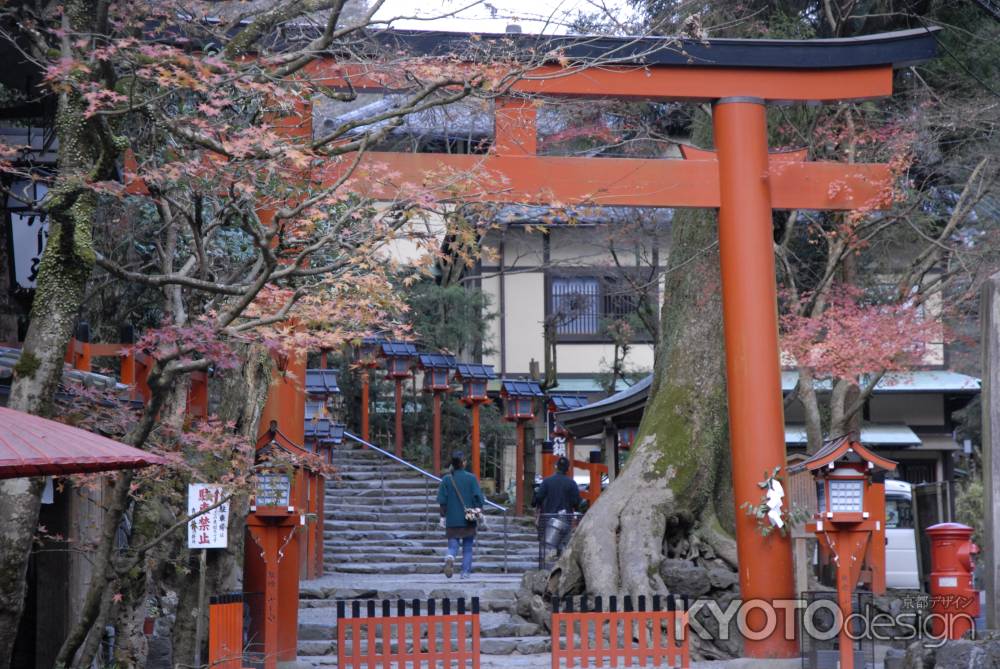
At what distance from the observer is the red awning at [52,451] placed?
5191mm

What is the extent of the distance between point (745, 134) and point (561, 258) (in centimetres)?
1664

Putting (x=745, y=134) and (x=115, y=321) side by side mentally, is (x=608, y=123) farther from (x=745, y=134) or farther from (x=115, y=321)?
(x=115, y=321)

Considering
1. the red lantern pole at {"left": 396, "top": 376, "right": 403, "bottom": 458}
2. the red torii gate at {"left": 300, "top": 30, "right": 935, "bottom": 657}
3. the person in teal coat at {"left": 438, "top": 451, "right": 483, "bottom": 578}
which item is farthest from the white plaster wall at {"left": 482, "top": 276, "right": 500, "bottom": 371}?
the red torii gate at {"left": 300, "top": 30, "right": 935, "bottom": 657}

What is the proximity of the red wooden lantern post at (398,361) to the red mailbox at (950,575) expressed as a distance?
50.3 feet

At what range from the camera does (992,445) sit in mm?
7957

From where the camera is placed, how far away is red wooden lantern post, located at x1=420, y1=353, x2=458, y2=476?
23688 mm

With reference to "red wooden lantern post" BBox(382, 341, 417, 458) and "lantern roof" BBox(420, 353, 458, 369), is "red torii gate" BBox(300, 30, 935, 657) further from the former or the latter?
"red wooden lantern post" BBox(382, 341, 417, 458)

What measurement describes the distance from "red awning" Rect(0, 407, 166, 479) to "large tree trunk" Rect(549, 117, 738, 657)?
7.92 m

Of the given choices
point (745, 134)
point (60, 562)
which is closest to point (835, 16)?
point (745, 134)

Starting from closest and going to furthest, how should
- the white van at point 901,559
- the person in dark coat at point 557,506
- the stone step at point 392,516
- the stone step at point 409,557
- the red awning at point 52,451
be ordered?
the red awning at point 52,451 < the person in dark coat at point 557,506 < the white van at point 901,559 < the stone step at point 409,557 < the stone step at point 392,516

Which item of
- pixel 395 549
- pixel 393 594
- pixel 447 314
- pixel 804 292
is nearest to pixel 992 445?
pixel 393 594

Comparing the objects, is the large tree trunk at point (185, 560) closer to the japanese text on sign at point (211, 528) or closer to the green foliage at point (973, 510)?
the japanese text on sign at point (211, 528)

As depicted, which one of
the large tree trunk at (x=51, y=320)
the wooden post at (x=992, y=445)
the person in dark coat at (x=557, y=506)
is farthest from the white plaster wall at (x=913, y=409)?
the large tree trunk at (x=51, y=320)

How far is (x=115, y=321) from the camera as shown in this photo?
13797 millimetres
